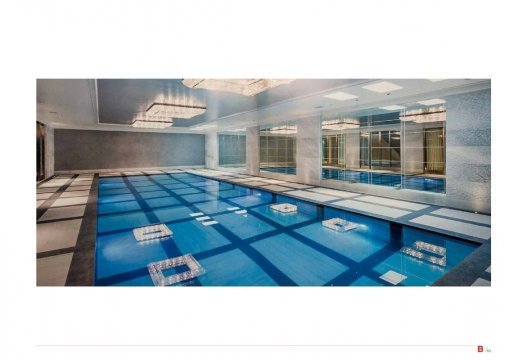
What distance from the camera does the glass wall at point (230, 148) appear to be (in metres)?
21.7

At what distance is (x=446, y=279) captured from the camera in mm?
3232

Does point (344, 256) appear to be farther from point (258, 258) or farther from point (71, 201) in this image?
point (71, 201)

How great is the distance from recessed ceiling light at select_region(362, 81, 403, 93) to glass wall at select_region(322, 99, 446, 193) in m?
2.96

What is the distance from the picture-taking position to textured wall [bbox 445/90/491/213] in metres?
6.45

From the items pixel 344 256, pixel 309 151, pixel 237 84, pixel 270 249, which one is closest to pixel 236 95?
pixel 237 84

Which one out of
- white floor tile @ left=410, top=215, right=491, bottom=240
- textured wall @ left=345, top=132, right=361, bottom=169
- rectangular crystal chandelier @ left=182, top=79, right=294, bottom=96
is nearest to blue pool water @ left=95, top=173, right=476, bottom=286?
white floor tile @ left=410, top=215, right=491, bottom=240

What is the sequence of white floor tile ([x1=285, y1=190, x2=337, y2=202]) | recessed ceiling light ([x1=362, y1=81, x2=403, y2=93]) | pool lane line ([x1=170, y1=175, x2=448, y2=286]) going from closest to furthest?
pool lane line ([x1=170, y1=175, x2=448, y2=286]) < recessed ceiling light ([x1=362, y1=81, x2=403, y2=93]) < white floor tile ([x1=285, y1=190, x2=337, y2=202])

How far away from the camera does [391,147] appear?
62.5ft

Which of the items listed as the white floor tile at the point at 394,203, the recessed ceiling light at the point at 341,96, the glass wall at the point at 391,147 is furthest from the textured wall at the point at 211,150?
the white floor tile at the point at 394,203

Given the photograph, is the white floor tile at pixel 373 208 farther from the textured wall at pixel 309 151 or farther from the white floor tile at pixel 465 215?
the textured wall at pixel 309 151

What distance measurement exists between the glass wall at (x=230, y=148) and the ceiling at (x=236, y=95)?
32.5 ft

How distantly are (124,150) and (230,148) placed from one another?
27.6ft

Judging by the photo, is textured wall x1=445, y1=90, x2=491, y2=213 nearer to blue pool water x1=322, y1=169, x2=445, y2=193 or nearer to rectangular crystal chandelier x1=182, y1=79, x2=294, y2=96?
blue pool water x1=322, y1=169, x2=445, y2=193

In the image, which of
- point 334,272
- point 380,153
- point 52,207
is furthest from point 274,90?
point 380,153
